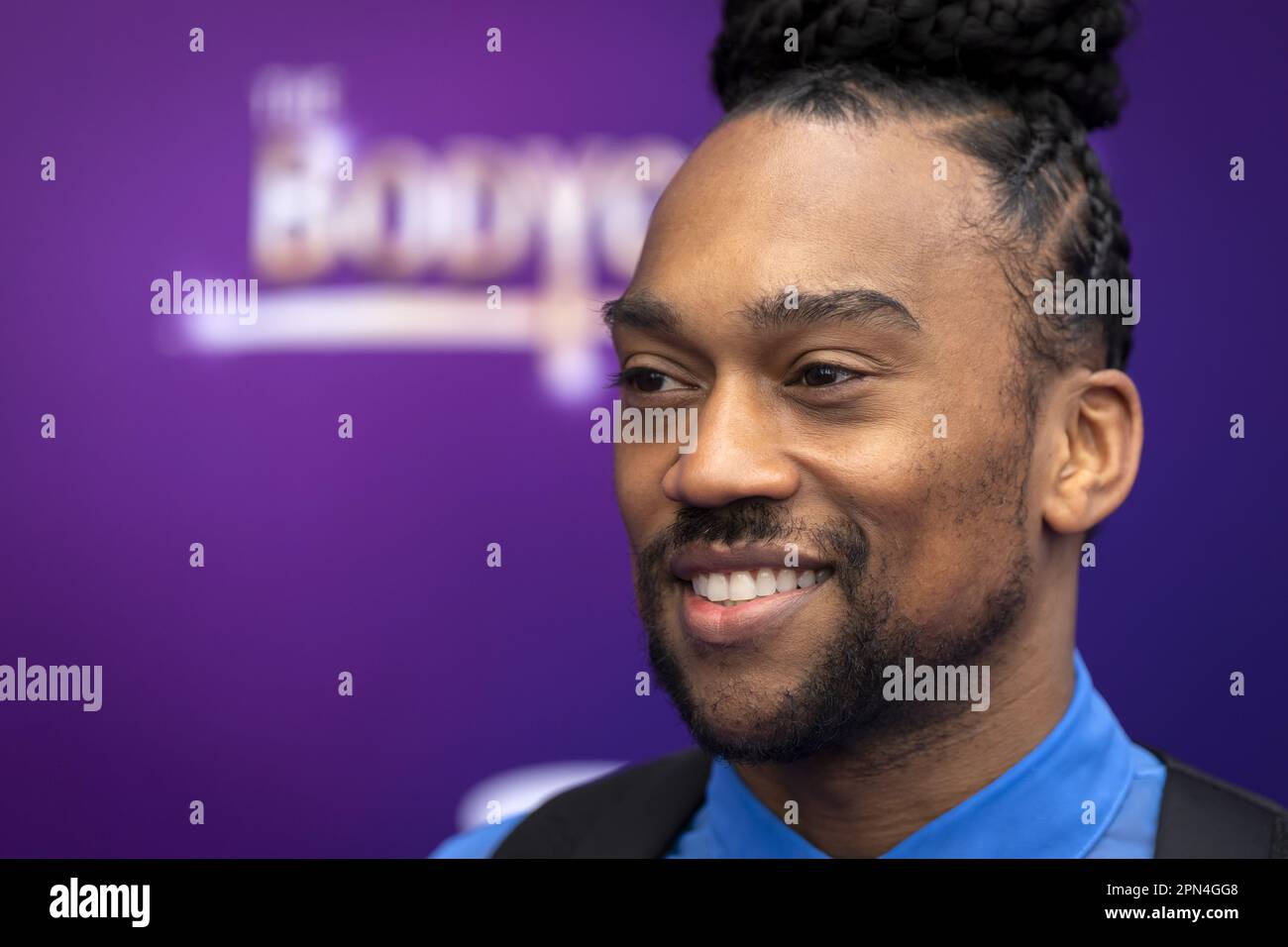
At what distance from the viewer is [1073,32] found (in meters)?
1.79

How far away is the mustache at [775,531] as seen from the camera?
5.07ft

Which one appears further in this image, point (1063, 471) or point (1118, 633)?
point (1118, 633)

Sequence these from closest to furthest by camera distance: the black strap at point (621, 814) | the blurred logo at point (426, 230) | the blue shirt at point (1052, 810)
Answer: the blue shirt at point (1052, 810), the black strap at point (621, 814), the blurred logo at point (426, 230)

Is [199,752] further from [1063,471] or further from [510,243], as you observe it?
[1063,471]

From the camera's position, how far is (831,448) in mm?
1563

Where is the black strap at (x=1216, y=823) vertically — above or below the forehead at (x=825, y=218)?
below

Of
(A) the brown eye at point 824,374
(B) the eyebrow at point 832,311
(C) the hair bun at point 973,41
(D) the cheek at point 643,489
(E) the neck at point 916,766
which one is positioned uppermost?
(C) the hair bun at point 973,41

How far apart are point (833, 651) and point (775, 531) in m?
0.15

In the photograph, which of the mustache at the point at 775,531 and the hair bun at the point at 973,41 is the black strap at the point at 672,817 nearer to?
the mustache at the point at 775,531

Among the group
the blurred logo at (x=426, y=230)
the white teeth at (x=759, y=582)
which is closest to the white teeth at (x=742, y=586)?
the white teeth at (x=759, y=582)

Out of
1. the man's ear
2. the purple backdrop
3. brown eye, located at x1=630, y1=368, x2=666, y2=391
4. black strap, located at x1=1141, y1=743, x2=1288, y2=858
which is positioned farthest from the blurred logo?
black strap, located at x1=1141, y1=743, x2=1288, y2=858

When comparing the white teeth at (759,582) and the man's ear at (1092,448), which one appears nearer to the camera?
the white teeth at (759,582)
